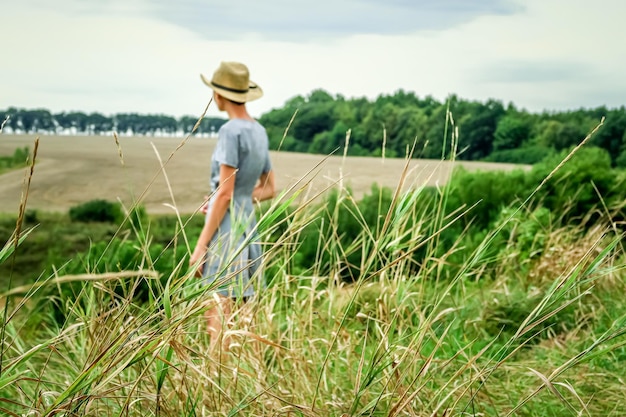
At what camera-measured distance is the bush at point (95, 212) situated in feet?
36.3

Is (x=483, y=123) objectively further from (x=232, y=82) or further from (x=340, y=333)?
(x=340, y=333)

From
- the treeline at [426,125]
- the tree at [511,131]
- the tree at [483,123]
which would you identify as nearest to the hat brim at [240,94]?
the treeline at [426,125]

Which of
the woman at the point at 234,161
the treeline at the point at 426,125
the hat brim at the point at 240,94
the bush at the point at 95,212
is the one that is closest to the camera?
the woman at the point at 234,161

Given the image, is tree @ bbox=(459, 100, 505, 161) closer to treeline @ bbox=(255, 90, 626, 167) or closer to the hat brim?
treeline @ bbox=(255, 90, 626, 167)

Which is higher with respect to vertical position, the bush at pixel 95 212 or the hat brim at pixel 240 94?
the hat brim at pixel 240 94

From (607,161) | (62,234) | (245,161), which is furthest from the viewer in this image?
(62,234)

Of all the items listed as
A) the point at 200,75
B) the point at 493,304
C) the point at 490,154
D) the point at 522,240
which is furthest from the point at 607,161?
the point at 490,154

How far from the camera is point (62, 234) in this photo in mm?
10359

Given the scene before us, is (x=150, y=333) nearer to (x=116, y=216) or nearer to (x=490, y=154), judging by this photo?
(x=116, y=216)

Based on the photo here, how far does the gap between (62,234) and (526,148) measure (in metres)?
13.8

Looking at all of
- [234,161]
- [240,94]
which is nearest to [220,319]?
[234,161]

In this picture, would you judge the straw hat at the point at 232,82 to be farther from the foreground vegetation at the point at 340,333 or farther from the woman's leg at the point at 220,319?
the woman's leg at the point at 220,319

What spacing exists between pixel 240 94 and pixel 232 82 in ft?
0.29

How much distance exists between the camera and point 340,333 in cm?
247
